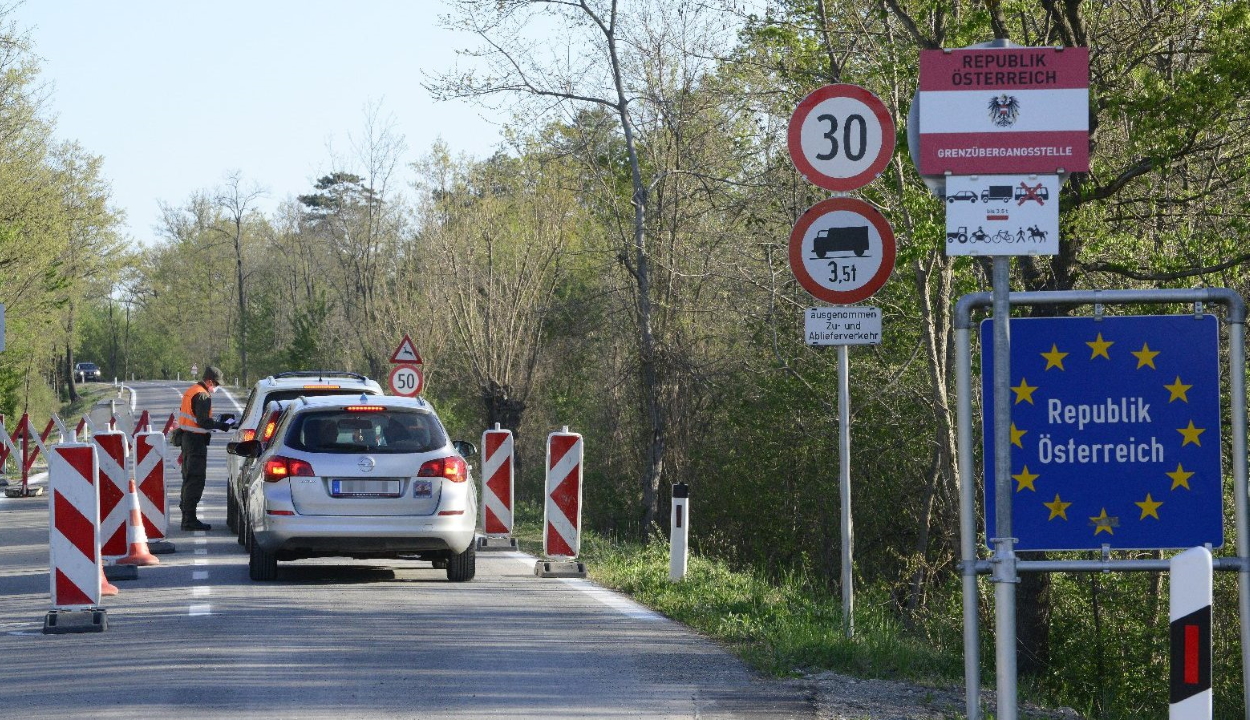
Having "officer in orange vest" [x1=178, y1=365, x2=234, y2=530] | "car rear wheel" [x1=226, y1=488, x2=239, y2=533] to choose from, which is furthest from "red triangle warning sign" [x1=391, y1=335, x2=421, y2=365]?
"officer in orange vest" [x1=178, y1=365, x2=234, y2=530]

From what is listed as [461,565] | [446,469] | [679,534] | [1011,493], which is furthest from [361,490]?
[1011,493]

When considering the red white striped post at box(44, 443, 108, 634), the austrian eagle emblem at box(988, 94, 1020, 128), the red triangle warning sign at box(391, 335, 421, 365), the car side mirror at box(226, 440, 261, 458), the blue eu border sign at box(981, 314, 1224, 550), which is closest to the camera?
the austrian eagle emblem at box(988, 94, 1020, 128)

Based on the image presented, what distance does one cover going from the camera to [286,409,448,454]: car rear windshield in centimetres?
1248

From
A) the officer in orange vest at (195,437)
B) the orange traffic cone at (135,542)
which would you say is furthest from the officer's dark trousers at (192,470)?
the orange traffic cone at (135,542)

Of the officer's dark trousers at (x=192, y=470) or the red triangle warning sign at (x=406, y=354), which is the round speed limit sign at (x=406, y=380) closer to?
the red triangle warning sign at (x=406, y=354)

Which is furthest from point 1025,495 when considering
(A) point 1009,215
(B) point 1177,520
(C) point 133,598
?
(C) point 133,598

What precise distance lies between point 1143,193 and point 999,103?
8.94 metres

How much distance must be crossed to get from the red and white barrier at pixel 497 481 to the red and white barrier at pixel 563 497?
2.00 meters

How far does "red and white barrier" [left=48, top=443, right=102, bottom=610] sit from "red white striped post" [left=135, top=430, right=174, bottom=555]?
19.1ft

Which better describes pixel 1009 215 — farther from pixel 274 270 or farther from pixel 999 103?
pixel 274 270

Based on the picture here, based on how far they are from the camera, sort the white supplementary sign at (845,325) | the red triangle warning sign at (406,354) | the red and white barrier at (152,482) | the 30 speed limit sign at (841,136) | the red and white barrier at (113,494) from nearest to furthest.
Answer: the 30 speed limit sign at (841,136), the white supplementary sign at (845,325), the red and white barrier at (113,494), the red and white barrier at (152,482), the red triangle warning sign at (406,354)

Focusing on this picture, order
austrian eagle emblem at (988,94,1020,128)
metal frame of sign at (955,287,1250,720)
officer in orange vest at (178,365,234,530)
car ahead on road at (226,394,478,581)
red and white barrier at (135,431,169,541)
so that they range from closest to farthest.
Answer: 1. austrian eagle emblem at (988,94,1020,128)
2. metal frame of sign at (955,287,1250,720)
3. car ahead on road at (226,394,478,581)
4. red and white barrier at (135,431,169,541)
5. officer in orange vest at (178,365,234,530)

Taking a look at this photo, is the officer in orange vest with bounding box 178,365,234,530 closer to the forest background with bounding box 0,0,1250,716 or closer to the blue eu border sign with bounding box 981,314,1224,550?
the forest background with bounding box 0,0,1250,716

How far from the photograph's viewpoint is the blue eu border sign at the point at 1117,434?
6.37m
